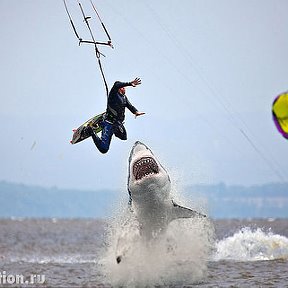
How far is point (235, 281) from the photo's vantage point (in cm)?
3481

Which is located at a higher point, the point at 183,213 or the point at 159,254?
the point at 183,213

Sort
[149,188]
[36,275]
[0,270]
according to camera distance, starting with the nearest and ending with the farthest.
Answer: [149,188]
[36,275]
[0,270]

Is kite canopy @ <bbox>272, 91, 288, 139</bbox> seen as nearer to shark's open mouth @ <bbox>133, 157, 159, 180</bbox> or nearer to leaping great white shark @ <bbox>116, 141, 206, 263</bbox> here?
leaping great white shark @ <bbox>116, 141, 206, 263</bbox>

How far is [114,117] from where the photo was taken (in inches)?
1128

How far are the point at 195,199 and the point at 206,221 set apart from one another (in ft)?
9.79

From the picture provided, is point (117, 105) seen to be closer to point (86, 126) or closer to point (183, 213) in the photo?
point (86, 126)

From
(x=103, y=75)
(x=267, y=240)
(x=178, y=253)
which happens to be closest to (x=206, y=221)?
A: (x=178, y=253)

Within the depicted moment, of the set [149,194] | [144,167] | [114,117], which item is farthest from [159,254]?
[114,117]

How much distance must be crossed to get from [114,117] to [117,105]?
18.4 inches

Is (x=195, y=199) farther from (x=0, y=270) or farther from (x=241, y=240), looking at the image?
(x=241, y=240)

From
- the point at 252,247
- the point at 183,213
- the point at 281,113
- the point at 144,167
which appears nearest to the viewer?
the point at 281,113

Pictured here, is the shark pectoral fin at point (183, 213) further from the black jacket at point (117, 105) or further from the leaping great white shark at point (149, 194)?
the black jacket at point (117, 105)

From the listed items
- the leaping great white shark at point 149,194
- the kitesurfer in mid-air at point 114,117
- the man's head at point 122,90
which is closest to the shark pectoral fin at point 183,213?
the leaping great white shark at point 149,194

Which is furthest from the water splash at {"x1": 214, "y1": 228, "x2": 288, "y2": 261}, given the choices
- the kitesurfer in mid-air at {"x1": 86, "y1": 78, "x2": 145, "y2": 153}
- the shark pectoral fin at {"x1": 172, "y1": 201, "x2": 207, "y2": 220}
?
the kitesurfer in mid-air at {"x1": 86, "y1": 78, "x2": 145, "y2": 153}
